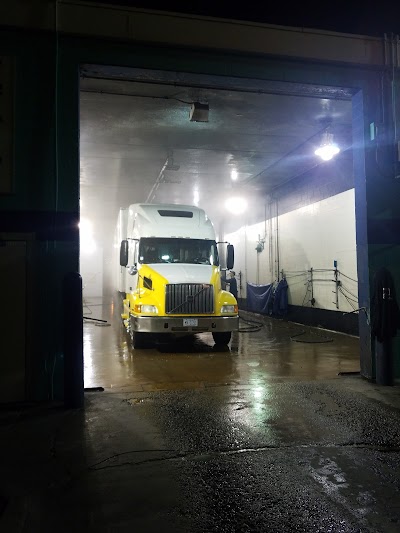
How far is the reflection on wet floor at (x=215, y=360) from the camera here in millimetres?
7426

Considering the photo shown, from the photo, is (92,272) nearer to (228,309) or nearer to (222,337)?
(222,337)

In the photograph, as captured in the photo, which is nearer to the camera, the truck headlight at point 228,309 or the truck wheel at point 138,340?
the truck headlight at point 228,309

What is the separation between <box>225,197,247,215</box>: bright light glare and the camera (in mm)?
19953

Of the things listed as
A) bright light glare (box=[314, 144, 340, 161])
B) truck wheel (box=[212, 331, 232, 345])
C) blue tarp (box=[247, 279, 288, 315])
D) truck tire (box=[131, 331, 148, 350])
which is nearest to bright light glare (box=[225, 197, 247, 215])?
blue tarp (box=[247, 279, 288, 315])

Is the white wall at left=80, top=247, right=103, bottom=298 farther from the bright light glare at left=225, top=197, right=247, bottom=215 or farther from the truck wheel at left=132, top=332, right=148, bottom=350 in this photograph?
the truck wheel at left=132, top=332, right=148, bottom=350

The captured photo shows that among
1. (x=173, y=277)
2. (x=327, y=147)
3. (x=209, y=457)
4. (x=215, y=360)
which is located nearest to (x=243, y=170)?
(x=327, y=147)

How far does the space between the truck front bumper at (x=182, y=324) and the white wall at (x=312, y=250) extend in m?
4.64

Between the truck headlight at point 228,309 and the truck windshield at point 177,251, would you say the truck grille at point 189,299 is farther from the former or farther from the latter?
the truck windshield at point 177,251

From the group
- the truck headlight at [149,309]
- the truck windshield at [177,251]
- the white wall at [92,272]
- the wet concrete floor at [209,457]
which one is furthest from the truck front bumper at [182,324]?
the white wall at [92,272]

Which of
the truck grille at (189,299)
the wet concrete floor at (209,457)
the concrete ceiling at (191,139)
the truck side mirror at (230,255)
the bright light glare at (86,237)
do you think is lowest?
the wet concrete floor at (209,457)

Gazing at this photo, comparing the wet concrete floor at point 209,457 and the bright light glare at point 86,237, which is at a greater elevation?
the bright light glare at point 86,237

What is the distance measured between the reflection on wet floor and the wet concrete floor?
4.8 inches

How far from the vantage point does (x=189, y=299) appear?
396 inches

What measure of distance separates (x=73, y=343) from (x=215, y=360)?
4.23 meters
